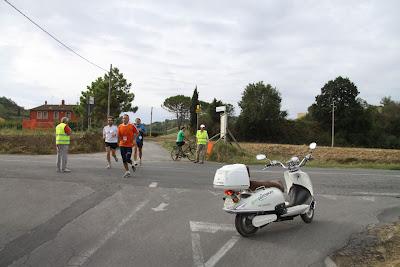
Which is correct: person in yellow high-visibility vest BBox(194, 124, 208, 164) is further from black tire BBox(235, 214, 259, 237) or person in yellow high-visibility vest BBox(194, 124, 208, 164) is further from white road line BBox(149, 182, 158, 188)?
black tire BBox(235, 214, 259, 237)

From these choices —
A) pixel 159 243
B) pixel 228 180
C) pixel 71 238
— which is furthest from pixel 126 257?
pixel 228 180

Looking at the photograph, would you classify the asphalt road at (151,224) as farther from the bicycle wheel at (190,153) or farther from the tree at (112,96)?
the tree at (112,96)

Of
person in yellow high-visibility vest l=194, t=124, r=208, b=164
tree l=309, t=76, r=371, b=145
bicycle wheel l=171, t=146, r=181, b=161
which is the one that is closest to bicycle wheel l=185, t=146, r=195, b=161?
bicycle wheel l=171, t=146, r=181, b=161

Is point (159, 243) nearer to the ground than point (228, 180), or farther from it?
nearer to the ground

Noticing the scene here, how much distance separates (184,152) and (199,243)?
49.1 feet

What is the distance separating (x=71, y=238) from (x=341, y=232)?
4351mm

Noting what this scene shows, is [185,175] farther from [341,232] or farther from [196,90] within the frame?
[196,90]

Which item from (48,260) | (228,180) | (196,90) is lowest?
(48,260)

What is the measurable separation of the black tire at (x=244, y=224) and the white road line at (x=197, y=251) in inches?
25.6

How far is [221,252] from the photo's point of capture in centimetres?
639

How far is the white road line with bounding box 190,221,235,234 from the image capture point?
24.8ft

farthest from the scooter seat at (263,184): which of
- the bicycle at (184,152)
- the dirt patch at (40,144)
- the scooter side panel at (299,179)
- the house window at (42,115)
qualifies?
the house window at (42,115)

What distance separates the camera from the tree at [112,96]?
5944cm

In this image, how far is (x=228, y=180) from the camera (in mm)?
7016
